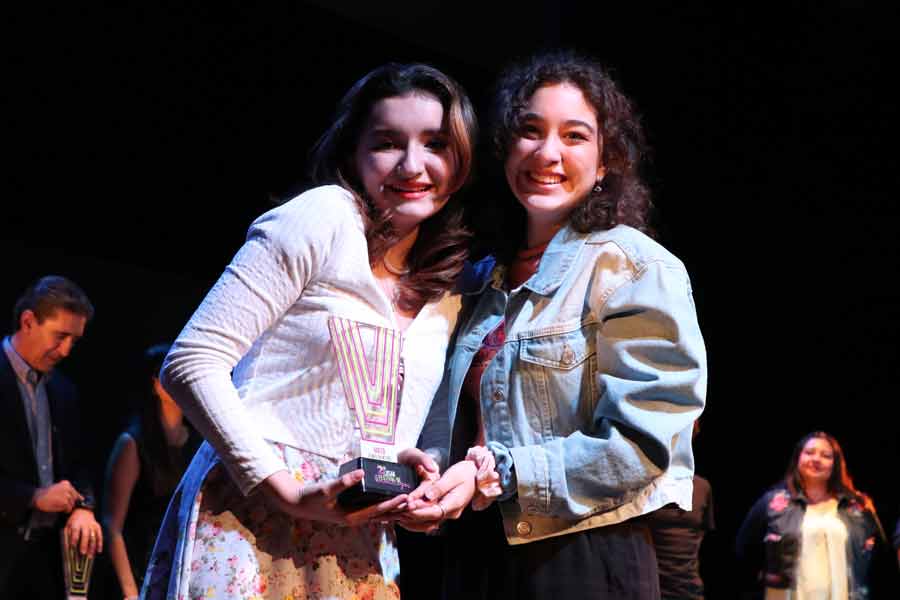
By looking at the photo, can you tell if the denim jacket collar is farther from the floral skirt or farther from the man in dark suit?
the man in dark suit

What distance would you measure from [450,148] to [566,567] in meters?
0.78

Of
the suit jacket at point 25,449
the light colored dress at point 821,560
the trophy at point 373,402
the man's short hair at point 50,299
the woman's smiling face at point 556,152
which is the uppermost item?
the man's short hair at point 50,299

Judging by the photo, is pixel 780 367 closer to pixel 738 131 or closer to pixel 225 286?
pixel 738 131

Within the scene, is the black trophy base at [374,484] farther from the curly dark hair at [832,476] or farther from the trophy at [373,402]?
the curly dark hair at [832,476]

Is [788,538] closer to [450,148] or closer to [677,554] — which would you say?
[677,554]

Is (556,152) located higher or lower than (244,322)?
higher

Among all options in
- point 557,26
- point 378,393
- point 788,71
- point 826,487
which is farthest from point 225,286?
point 826,487

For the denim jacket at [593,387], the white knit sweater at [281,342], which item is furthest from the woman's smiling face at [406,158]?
the denim jacket at [593,387]

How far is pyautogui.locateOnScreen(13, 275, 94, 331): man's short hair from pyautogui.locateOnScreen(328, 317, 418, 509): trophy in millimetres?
2718

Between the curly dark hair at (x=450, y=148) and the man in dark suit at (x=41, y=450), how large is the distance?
2.43 metres

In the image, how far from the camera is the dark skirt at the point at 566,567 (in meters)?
1.71

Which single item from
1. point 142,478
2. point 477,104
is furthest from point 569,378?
point 477,104

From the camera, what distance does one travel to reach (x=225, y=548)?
1654 mm

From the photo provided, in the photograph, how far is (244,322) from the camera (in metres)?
1.70
